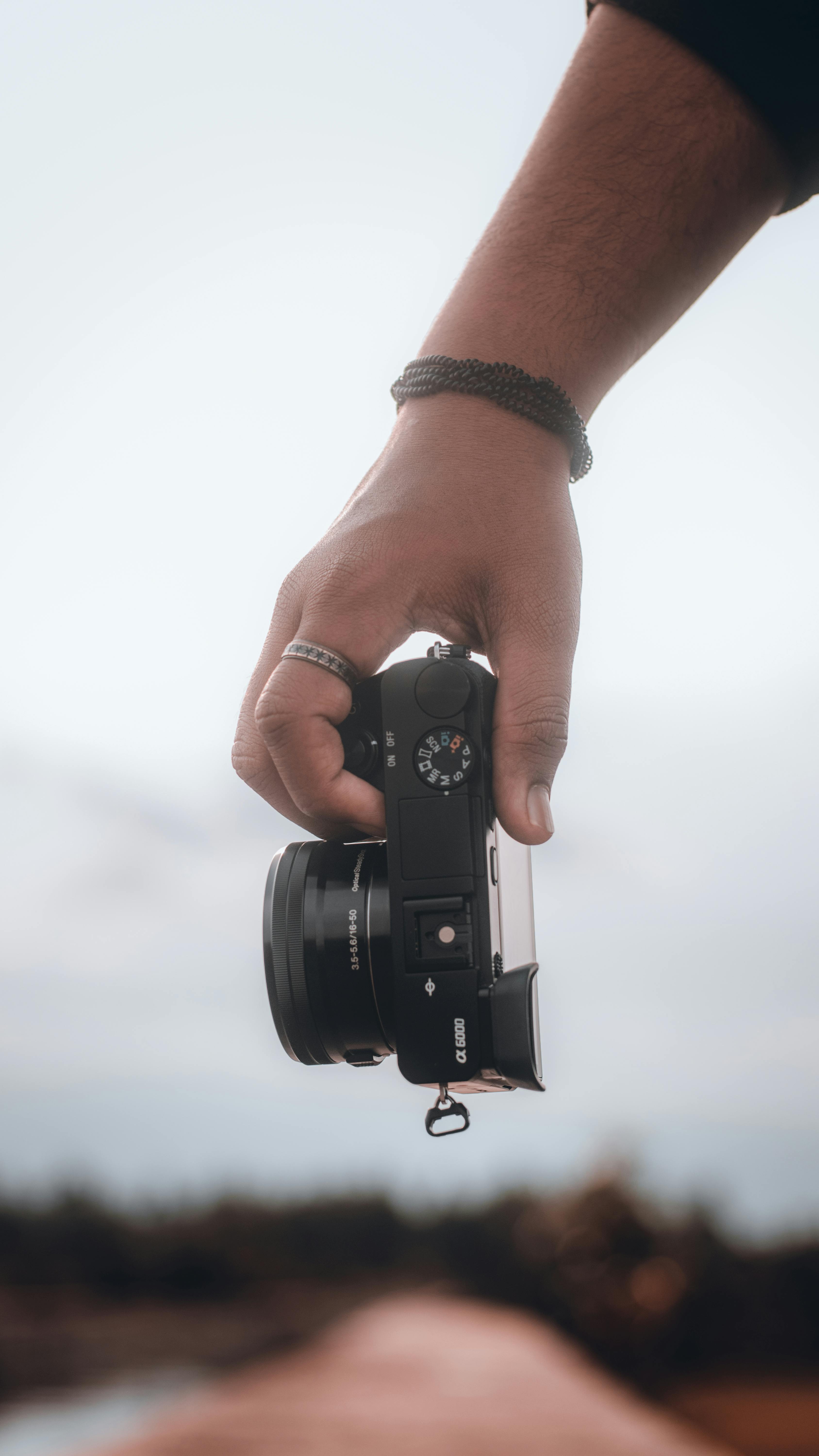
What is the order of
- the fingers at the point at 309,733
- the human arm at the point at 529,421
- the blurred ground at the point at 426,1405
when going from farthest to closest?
the blurred ground at the point at 426,1405, the fingers at the point at 309,733, the human arm at the point at 529,421

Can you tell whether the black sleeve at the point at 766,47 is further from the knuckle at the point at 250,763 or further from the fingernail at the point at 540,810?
the knuckle at the point at 250,763

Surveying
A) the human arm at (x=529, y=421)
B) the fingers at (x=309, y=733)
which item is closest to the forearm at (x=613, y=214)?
the human arm at (x=529, y=421)

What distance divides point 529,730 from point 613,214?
522mm

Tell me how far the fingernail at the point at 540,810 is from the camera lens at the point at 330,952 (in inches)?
10.5

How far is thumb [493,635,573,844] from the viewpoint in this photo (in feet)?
3.14

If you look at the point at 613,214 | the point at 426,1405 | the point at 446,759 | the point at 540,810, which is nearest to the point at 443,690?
the point at 446,759

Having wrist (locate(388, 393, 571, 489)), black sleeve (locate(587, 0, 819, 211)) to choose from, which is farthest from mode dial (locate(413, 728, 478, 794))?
black sleeve (locate(587, 0, 819, 211))

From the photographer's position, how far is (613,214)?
89 cm

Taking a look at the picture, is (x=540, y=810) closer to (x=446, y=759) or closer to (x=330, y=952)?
(x=446, y=759)

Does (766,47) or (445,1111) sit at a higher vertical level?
(766,47)

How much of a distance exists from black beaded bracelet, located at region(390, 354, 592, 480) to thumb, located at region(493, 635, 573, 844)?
0.23 metres

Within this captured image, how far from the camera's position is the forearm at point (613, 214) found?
85cm

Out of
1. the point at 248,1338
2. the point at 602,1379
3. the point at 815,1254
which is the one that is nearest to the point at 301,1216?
the point at 248,1338

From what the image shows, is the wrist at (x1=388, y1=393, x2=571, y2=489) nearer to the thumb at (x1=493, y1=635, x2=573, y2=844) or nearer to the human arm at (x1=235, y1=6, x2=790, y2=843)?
the human arm at (x1=235, y1=6, x2=790, y2=843)
